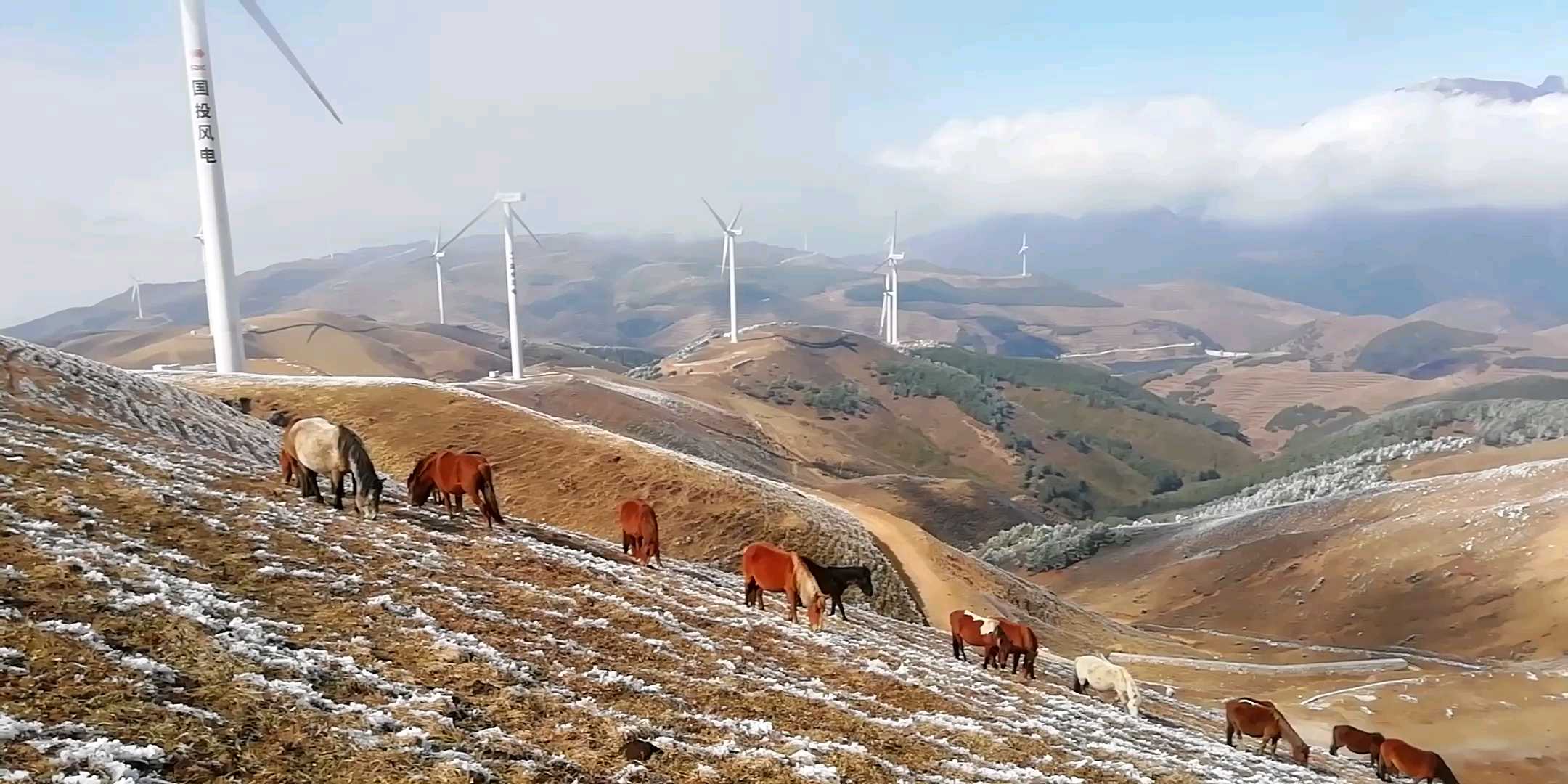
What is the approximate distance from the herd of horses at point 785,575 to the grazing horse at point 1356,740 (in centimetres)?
2

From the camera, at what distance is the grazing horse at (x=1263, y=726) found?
19.9m

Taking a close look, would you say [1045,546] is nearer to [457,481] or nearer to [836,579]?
[836,579]

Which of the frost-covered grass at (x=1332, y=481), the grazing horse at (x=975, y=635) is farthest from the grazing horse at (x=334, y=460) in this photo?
the frost-covered grass at (x=1332, y=481)

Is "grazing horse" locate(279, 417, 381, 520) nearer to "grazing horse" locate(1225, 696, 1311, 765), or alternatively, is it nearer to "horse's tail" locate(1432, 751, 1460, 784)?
"grazing horse" locate(1225, 696, 1311, 765)

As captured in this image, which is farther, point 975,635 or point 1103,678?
point 975,635

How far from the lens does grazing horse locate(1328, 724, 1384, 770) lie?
22250 mm

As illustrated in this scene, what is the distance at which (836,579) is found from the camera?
20.3m

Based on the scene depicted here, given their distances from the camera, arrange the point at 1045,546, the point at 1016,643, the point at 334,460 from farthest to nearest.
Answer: the point at 1045,546 → the point at 1016,643 → the point at 334,460

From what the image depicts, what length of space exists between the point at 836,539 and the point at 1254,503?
7100 cm

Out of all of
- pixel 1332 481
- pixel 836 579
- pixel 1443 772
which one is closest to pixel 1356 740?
pixel 1443 772

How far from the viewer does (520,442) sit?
137ft

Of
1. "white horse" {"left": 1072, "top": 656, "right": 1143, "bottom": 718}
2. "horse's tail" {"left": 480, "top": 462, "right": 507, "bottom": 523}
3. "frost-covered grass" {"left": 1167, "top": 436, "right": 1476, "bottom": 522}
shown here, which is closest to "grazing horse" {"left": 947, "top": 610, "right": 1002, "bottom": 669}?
"white horse" {"left": 1072, "top": 656, "right": 1143, "bottom": 718}

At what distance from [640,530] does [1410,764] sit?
18.5 metres

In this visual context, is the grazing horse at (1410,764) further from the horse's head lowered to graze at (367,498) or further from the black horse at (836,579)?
the horse's head lowered to graze at (367,498)
